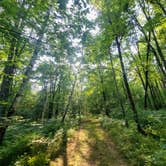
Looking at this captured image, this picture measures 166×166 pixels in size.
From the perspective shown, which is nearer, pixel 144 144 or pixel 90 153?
pixel 144 144

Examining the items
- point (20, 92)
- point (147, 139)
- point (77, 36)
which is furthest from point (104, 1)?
point (147, 139)

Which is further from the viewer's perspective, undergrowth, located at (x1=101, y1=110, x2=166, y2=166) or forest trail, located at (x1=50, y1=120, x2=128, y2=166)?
forest trail, located at (x1=50, y1=120, x2=128, y2=166)

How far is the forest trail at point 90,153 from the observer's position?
725cm

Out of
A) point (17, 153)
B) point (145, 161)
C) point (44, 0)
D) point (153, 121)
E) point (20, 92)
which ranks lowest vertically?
point (145, 161)

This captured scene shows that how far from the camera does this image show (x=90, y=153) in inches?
327

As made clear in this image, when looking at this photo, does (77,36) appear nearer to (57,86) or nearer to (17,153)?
(17,153)

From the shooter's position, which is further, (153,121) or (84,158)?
(153,121)

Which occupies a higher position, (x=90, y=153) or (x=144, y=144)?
(x=144, y=144)

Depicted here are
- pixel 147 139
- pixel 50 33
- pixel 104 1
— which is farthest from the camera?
pixel 104 1

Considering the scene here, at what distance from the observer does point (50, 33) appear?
25.2ft

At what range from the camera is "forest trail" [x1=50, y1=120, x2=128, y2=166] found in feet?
23.8

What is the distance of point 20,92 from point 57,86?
57.1 ft

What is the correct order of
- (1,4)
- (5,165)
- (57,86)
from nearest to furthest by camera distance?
(1,4)
(5,165)
(57,86)

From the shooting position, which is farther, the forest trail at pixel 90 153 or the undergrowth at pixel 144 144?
the forest trail at pixel 90 153
